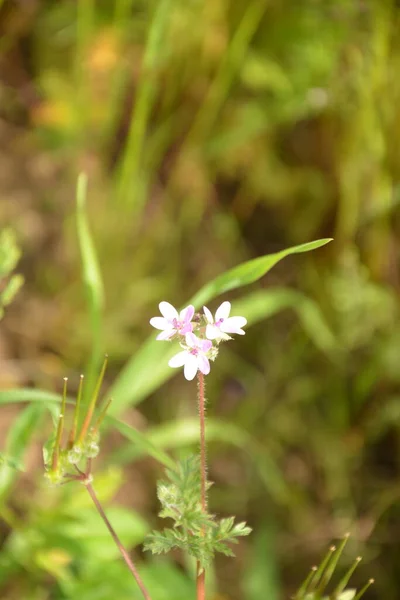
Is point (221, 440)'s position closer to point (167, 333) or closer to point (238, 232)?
point (238, 232)

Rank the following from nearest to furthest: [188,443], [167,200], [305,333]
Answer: [188,443]
[305,333]
[167,200]

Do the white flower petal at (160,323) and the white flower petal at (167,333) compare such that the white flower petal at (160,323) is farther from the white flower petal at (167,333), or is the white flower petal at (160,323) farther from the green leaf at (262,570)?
the green leaf at (262,570)

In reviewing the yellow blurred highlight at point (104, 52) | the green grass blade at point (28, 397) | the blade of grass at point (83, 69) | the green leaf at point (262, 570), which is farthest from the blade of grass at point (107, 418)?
the yellow blurred highlight at point (104, 52)

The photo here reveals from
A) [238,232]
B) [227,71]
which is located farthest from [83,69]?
[238,232]

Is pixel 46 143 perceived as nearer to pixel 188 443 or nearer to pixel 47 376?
pixel 47 376

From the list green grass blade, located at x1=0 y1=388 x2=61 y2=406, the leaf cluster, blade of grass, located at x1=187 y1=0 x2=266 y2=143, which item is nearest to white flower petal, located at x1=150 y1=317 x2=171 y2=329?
the leaf cluster

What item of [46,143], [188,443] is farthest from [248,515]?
[46,143]
